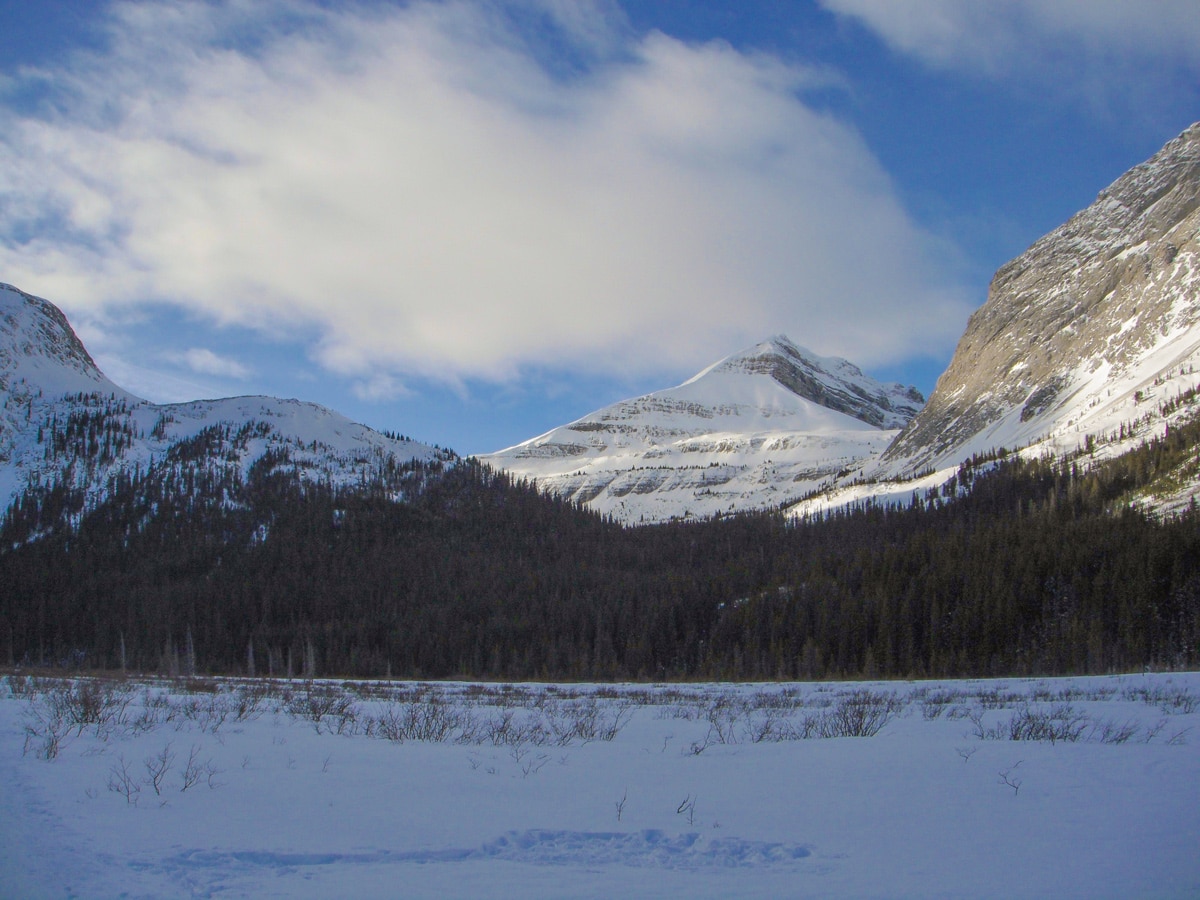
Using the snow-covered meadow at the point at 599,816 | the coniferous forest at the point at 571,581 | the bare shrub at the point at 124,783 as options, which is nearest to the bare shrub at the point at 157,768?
the snow-covered meadow at the point at 599,816

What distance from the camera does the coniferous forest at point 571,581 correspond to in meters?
75.6

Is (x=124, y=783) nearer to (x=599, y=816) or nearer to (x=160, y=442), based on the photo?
(x=599, y=816)

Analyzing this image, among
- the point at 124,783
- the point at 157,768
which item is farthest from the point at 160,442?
the point at 124,783

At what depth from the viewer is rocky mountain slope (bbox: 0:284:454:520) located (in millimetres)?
162000

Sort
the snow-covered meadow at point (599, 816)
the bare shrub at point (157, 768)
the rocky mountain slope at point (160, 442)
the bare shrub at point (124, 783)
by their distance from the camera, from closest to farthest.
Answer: the snow-covered meadow at point (599, 816)
the bare shrub at point (124, 783)
the bare shrub at point (157, 768)
the rocky mountain slope at point (160, 442)

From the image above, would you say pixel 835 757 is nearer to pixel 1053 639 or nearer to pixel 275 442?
pixel 1053 639

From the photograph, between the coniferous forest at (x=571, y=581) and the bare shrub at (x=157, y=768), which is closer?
the bare shrub at (x=157, y=768)

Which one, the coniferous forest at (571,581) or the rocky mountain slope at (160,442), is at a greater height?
the rocky mountain slope at (160,442)

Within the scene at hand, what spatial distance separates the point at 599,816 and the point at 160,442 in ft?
635

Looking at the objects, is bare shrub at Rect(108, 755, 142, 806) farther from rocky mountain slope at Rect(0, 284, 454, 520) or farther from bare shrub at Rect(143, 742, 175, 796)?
rocky mountain slope at Rect(0, 284, 454, 520)

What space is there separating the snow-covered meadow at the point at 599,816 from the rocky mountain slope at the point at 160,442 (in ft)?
528

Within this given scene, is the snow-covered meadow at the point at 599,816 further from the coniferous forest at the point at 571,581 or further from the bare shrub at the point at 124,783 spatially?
the coniferous forest at the point at 571,581

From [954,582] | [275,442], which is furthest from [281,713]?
[275,442]

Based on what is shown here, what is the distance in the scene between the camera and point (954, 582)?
81938 mm
